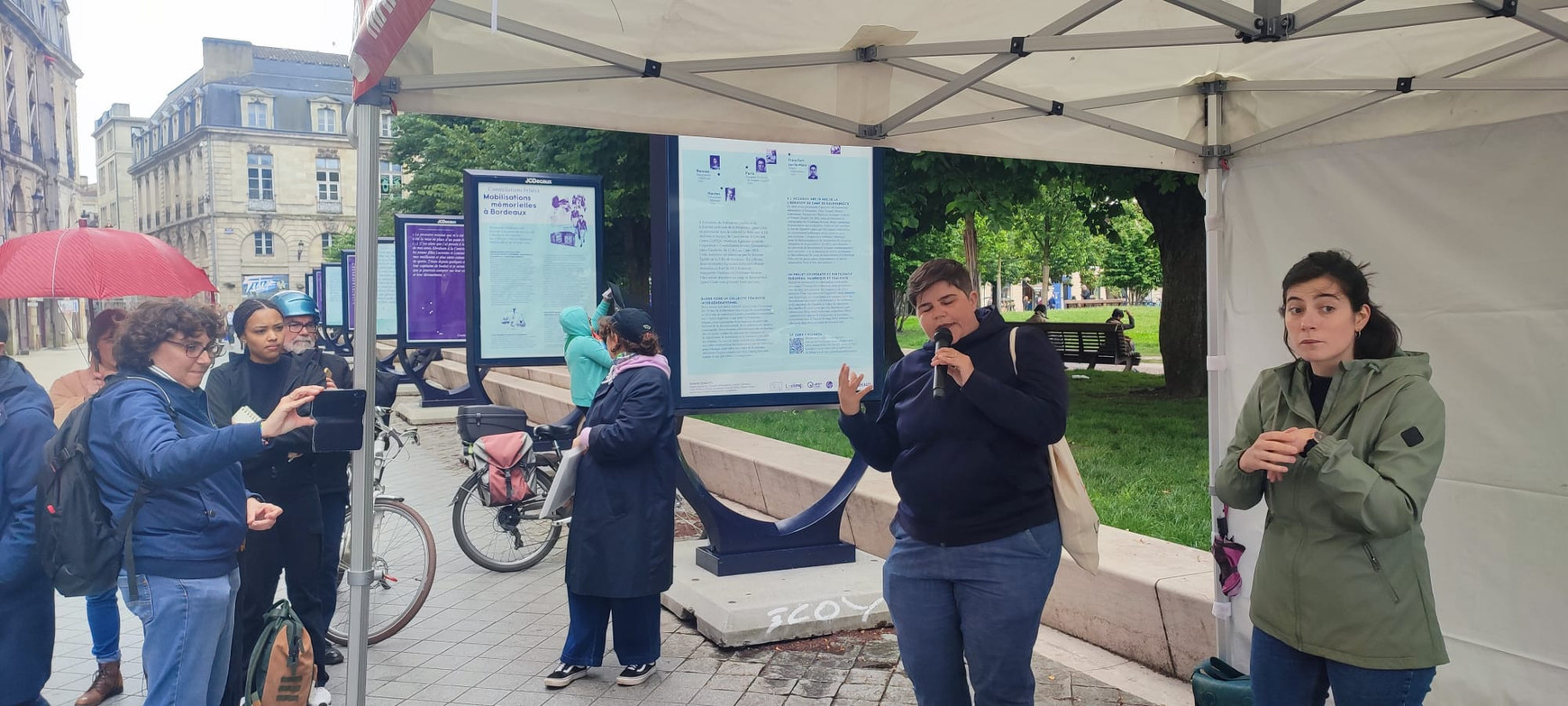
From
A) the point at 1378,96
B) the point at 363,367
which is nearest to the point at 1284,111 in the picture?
the point at 1378,96

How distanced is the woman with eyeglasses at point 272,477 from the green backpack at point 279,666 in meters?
0.60

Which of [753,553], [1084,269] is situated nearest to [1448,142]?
[753,553]

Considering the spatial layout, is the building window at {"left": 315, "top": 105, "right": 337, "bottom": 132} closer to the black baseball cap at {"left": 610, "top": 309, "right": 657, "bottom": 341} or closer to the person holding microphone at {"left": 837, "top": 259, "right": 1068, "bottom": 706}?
the black baseball cap at {"left": 610, "top": 309, "right": 657, "bottom": 341}

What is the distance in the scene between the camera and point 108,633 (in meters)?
4.93

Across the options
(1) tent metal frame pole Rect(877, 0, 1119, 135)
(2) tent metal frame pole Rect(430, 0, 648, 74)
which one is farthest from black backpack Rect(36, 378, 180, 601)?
(1) tent metal frame pole Rect(877, 0, 1119, 135)

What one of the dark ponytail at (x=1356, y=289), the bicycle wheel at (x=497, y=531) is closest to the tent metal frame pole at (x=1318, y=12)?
the dark ponytail at (x=1356, y=289)

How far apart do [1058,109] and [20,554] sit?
3879 mm

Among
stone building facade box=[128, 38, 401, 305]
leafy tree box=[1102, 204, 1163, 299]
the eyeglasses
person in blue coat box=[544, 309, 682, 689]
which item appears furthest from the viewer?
stone building facade box=[128, 38, 401, 305]

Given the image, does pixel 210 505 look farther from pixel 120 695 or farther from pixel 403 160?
pixel 403 160

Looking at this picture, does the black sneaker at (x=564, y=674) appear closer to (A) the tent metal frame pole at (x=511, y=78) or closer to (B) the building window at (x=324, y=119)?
(A) the tent metal frame pole at (x=511, y=78)

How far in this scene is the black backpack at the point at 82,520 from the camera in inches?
129

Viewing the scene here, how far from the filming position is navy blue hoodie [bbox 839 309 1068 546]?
3.04 metres

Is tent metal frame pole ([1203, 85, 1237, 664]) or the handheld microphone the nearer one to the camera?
the handheld microphone

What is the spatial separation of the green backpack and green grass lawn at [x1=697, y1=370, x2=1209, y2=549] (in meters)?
4.65
